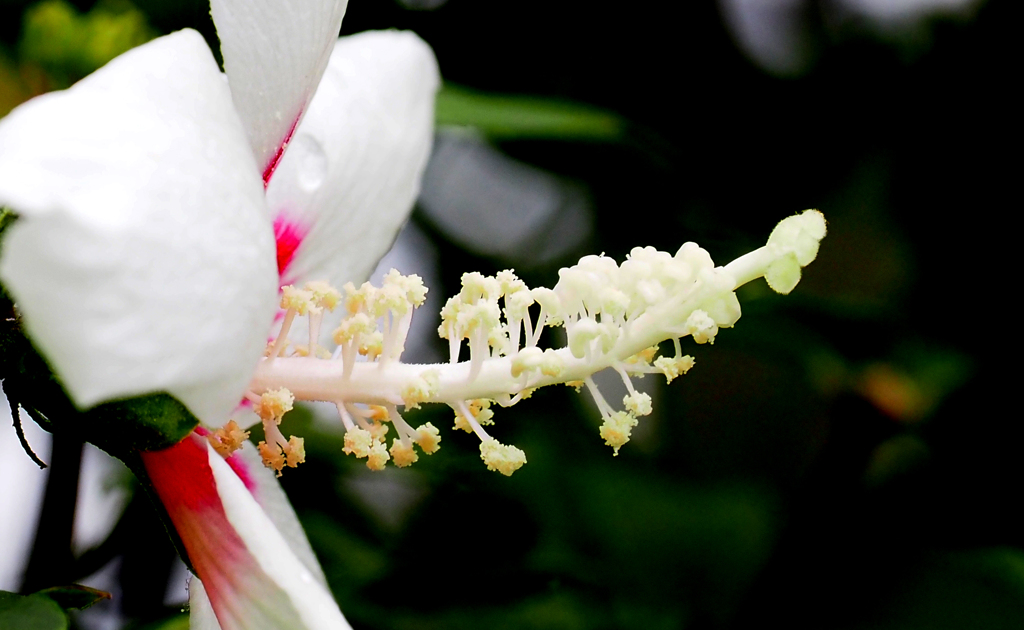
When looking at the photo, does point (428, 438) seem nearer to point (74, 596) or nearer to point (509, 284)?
point (509, 284)

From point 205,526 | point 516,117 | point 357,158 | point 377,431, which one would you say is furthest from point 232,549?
point 516,117

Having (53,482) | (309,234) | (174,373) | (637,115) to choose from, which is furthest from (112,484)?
(637,115)

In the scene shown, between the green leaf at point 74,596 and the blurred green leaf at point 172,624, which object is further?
the blurred green leaf at point 172,624

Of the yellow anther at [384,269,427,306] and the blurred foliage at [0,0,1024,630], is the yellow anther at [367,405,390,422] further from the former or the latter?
the blurred foliage at [0,0,1024,630]

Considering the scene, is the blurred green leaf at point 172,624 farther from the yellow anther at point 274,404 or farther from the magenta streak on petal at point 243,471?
the yellow anther at point 274,404

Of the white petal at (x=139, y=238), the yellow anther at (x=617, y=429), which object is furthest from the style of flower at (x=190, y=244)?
the yellow anther at (x=617, y=429)

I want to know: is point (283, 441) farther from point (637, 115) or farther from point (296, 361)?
point (637, 115)
